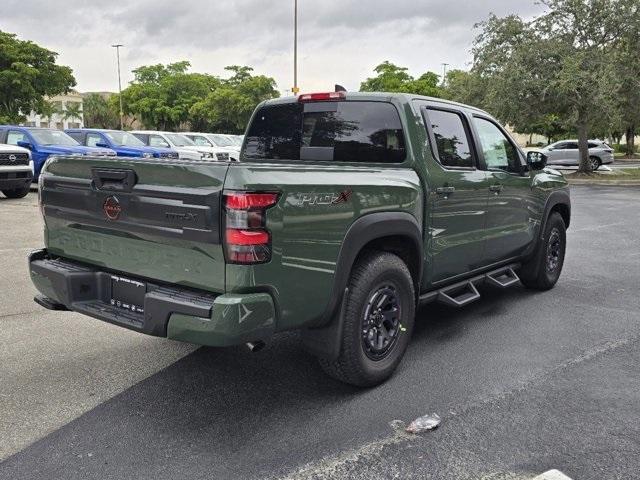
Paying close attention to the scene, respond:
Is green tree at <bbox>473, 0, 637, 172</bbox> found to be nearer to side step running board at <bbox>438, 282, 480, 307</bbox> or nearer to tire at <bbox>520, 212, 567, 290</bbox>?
tire at <bbox>520, 212, 567, 290</bbox>

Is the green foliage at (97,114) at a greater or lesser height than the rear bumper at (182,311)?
greater

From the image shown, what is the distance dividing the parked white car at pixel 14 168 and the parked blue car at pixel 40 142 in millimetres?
1116

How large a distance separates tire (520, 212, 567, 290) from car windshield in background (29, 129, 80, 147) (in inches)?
525

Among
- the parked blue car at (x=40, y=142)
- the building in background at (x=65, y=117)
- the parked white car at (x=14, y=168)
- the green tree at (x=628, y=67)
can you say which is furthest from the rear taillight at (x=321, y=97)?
the building in background at (x=65, y=117)

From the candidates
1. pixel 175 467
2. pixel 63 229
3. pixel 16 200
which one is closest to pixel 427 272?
pixel 175 467

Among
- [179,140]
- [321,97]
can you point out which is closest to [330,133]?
[321,97]

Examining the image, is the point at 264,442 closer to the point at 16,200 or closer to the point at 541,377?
the point at 541,377

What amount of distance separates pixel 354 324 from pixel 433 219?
1141mm

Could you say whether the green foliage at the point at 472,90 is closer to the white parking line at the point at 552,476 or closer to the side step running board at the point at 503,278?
the side step running board at the point at 503,278

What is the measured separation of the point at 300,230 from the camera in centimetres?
306

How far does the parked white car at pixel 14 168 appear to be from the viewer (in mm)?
12938

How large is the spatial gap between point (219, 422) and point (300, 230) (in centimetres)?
120

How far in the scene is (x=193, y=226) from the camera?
115 inches

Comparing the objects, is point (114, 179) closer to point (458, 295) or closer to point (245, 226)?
point (245, 226)
